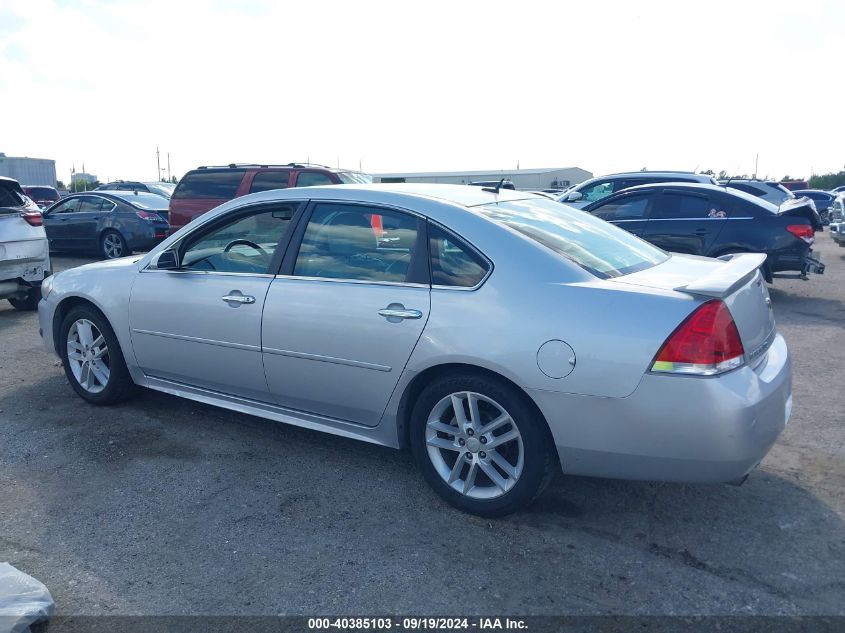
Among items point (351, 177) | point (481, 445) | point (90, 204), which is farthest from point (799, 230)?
point (90, 204)

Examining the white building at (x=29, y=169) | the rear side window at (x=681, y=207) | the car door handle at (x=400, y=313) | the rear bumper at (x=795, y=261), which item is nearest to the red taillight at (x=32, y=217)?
the car door handle at (x=400, y=313)

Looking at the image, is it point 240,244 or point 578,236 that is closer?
point 578,236

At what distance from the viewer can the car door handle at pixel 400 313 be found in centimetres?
351

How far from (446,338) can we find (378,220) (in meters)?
0.88

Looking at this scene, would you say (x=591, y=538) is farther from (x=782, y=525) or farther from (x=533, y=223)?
(x=533, y=223)

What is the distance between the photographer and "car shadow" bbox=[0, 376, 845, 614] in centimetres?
285

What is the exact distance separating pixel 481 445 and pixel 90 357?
10.1ft

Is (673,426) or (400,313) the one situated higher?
(400,313)

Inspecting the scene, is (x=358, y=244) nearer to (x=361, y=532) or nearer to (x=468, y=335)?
(x=468, y=335)

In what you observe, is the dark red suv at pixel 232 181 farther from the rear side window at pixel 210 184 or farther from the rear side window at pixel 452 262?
the rear side window at pixel 452 262

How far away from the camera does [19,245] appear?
804 cm

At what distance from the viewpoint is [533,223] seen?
380 cm

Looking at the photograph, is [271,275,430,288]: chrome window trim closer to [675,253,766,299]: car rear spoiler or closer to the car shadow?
the car shadow

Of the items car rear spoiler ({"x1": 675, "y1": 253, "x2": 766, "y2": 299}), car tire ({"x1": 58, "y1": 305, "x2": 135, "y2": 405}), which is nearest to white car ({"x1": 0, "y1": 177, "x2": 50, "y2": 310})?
car tire ({"x1": 58, "y1": 305, "x2": 135, "y2": 405})
